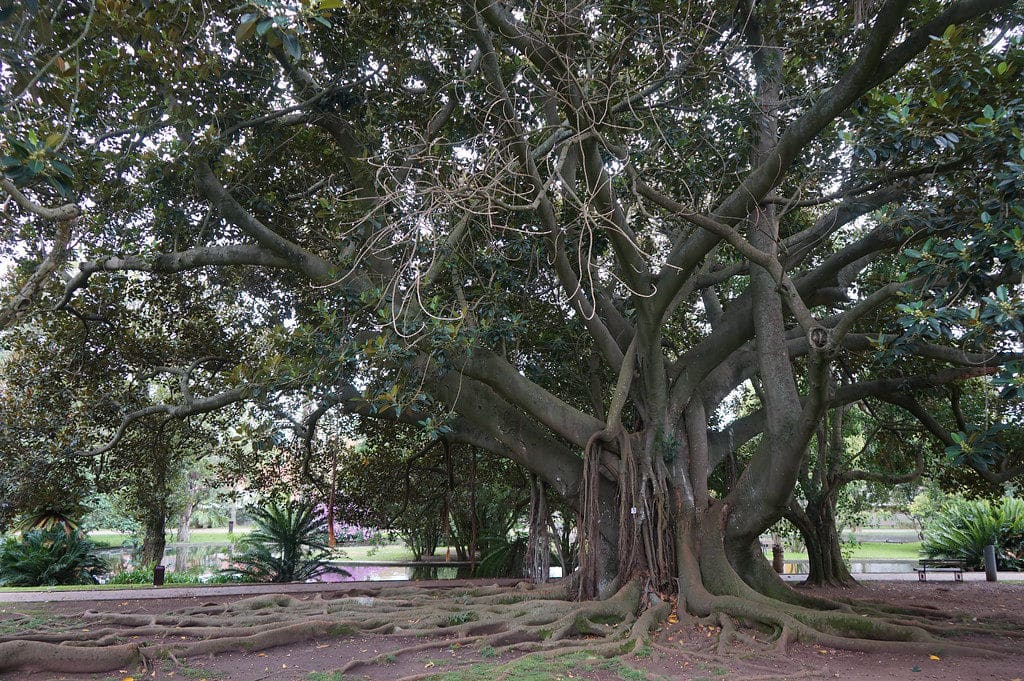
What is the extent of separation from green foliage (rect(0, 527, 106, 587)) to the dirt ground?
673 centimetres

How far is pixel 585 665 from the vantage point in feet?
17.1

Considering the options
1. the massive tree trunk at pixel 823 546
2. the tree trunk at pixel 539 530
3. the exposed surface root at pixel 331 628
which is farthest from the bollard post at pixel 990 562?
the exposed surface root at pixel 331 628

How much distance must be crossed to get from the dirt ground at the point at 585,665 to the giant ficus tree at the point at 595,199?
1.62 ft

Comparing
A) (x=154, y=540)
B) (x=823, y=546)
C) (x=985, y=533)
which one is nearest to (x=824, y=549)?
(x=823, y=546)

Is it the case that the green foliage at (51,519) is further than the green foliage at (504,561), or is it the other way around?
the green foliage at (51,519)

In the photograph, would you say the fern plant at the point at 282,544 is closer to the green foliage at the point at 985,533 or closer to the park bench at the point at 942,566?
the park bench at the point at 942,566

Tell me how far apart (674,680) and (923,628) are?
2.70 meters

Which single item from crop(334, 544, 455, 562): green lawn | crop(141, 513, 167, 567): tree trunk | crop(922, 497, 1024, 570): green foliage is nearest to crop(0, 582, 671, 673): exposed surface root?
crop(141, 513, 167, 567): tree trunk

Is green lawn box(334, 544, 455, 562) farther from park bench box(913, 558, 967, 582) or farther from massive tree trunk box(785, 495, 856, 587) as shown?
park bench box(913, 558, 967, 582)

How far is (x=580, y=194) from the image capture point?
24.7 ft

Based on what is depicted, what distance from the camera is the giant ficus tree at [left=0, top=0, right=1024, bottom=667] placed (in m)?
5.56

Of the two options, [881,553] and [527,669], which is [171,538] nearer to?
[527,669]

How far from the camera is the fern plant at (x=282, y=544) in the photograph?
12.3 m

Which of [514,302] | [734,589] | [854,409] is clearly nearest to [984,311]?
[734,589]
